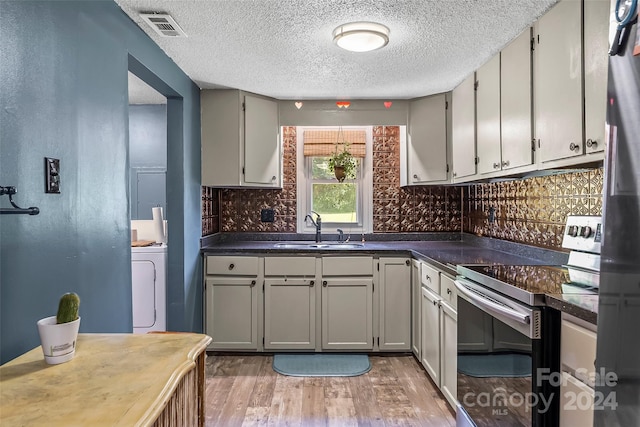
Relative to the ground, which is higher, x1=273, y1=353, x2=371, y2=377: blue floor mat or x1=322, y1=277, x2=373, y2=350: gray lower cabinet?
x1=322, y1=277, x2=373, y2=350: gray lower cabinet

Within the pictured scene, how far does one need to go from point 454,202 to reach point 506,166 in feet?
5.09

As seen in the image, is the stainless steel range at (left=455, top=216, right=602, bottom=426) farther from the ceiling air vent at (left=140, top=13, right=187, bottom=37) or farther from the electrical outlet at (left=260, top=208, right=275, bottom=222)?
the electrical outlet at (left=260, top=208, right=275, bottom=222)

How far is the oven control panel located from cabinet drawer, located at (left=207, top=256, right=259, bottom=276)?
2165 mm

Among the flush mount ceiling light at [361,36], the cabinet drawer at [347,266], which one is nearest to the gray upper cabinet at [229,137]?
the cabinet drawer at [347,266]

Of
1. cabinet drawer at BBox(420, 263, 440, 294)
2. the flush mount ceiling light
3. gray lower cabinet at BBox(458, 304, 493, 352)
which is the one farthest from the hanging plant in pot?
gray lower cabinet at BBox(458, 304, 493, 352)

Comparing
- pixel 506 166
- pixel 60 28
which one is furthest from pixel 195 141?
pixel 506 166

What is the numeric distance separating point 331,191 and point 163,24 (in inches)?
86.7

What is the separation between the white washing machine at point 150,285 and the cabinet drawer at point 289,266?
2.59 feet

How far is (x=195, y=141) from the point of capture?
3.20 metres

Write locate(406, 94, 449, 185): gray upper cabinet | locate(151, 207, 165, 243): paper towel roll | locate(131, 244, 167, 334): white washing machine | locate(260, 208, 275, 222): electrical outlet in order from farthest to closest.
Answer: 1. locate(260, 208, 275, 222): electrical outlet
2. locate(151, 207, 165, 243): paper towel roll
3. locate(406, 94, 449, 185): gray upper cabinet
4. locate(131, 244, 167, 334): white washing machine

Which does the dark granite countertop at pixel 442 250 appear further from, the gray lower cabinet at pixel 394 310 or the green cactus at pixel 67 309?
the green cactus at pixel 67 309

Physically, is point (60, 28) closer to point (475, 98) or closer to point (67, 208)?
point (67, 208)

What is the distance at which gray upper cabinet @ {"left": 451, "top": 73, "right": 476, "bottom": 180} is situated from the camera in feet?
9.25

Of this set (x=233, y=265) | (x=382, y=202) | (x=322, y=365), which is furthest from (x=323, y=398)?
(x=382, y=202)
